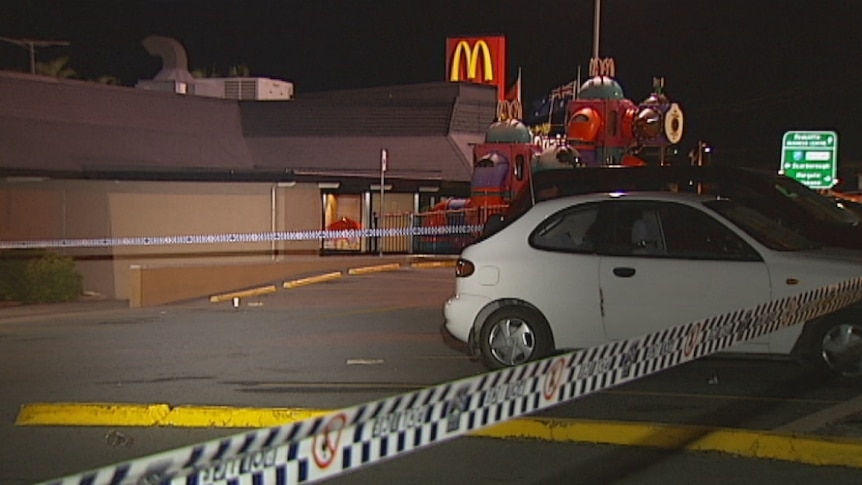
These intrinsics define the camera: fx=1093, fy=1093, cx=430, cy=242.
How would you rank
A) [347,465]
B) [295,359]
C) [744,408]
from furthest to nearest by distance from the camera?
1. [295,359]
2. [744,408]
3. [347,465]

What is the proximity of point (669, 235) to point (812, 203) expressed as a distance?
6.60 m

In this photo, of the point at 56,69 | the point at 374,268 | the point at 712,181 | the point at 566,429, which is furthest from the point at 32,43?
the point at 566,429

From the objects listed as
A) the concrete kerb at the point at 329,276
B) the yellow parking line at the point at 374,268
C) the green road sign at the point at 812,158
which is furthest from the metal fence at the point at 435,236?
the green road sign at the point at 812,158

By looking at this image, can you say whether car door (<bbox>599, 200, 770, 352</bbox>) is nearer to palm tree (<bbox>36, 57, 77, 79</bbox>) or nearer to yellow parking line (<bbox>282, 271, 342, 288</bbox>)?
yellow parking line (<bbox>282, 271, 342, 288</bbox>)

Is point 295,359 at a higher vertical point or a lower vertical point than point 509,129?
lower

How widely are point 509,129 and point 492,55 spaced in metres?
14.4

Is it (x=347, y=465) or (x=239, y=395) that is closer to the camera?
(x=347, y=465)

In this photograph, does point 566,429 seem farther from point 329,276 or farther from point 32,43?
point 32,43

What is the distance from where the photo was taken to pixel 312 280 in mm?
19672

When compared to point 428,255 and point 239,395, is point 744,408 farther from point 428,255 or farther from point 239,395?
point 428,255

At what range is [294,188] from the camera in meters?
21.6

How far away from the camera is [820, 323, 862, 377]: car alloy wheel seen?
8930mm

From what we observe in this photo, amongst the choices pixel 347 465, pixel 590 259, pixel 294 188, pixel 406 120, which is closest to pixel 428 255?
pixel 294 188

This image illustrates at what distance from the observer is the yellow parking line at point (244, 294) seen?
57.0 feet
